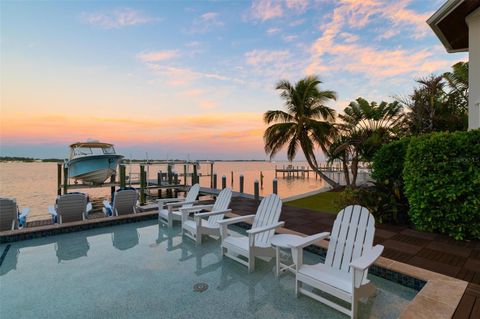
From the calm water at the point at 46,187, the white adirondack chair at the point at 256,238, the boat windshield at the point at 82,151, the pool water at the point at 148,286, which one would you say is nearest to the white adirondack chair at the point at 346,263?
the pool water at the point at 148,286

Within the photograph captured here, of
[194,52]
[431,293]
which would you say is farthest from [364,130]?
[431,293]

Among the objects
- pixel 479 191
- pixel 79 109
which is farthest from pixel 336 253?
pixel 79 109

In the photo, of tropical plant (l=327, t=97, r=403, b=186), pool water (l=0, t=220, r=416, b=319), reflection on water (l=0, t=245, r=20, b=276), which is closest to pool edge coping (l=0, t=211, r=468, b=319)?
pool water (l=0, t=220, r=416, b=319)

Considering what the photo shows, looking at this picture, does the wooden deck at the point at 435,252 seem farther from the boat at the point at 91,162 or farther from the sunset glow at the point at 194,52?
the boat at the point at 91,162

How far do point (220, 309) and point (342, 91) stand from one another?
12.2m

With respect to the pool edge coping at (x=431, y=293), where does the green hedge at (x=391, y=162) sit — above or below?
above

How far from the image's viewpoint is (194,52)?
9.59 meters

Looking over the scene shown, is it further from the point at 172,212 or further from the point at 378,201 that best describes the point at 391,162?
the point at 172,212

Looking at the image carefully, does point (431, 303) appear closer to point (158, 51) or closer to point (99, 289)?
point (99, 289)

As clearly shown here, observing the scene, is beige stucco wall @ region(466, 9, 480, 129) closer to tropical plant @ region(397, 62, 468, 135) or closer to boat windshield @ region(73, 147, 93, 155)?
tropical plant @ region(397, 62, 468, 135)

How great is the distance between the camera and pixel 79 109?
11594 millimetres

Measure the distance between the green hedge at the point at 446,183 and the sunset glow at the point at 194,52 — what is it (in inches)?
222

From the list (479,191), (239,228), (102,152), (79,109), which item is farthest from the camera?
(102,152)

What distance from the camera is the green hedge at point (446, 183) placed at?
4230 millimetres
